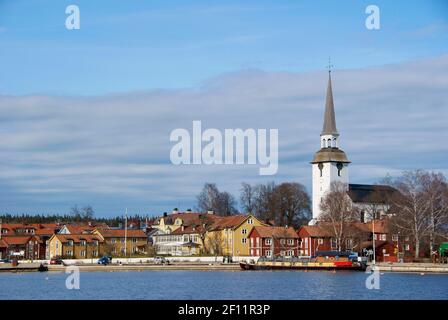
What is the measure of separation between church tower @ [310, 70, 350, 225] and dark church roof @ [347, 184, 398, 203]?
17.2 ft

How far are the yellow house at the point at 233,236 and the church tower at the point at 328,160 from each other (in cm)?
2242

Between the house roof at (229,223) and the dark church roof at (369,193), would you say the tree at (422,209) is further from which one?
the dark church roof at (369,193)

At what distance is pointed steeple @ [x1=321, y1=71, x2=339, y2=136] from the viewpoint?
14400 cm

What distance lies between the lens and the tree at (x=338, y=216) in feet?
369

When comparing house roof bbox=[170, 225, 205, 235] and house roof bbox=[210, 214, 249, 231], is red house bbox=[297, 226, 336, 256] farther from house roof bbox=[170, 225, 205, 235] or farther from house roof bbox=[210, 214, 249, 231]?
house roof bbox=[170, 225, 205, 235]

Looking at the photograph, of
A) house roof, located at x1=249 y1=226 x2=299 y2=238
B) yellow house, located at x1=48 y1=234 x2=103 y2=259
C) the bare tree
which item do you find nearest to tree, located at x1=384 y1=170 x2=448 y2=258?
the bare tree

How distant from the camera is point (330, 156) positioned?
142750 mm

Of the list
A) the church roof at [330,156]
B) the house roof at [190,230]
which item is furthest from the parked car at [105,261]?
the church roof at [330,156]

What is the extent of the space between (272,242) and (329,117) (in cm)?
3357
